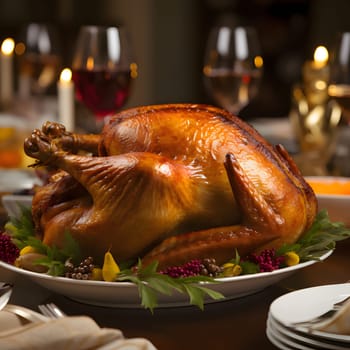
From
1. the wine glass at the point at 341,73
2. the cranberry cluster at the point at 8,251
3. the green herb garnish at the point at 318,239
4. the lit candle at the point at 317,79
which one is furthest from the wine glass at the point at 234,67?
the cranberry cluster at the point at 8,251

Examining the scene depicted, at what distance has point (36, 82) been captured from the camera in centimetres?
292

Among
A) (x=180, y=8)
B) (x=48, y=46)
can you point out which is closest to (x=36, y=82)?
(x=48, y=46)

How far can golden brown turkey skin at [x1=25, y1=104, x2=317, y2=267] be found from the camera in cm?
108

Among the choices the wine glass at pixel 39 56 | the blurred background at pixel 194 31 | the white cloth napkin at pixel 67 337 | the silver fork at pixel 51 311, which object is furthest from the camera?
the blurred background at pixel 194 31

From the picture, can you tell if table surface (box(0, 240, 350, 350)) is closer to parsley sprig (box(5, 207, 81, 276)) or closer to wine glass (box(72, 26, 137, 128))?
parsley sprig (box(5, 207, 81, 276))

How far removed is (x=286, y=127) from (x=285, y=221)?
67.8 inches

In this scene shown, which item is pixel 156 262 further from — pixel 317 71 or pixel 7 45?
pixel 7 45

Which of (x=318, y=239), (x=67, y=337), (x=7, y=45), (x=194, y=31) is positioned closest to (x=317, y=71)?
(x=7, y=45)

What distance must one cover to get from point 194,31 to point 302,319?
17.0 ft

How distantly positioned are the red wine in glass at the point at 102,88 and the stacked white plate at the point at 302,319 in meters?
1.04

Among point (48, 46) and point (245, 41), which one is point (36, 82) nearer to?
point (48, 46)

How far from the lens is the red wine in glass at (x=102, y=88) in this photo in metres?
1.97

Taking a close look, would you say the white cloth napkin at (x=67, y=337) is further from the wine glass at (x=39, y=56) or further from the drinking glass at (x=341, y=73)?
the wine glass at (x=39, y=56)

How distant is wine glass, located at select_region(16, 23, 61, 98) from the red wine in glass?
953 millimetres
